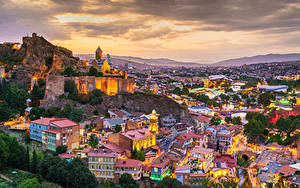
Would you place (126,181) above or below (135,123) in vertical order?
below

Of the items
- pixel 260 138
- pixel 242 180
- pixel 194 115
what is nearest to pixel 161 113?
pixel 194 115

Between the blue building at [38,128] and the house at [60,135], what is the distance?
742 millimetres

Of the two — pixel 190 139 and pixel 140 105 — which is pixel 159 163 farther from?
pixel 140 105

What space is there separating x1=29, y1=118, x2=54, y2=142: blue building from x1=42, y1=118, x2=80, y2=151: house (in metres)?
0.74

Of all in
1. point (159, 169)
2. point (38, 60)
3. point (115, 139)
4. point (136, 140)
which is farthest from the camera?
point (38, 60)

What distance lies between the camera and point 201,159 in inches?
902

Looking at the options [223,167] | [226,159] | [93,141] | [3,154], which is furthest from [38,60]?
[223,167]

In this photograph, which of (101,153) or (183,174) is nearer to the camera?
(101,153)

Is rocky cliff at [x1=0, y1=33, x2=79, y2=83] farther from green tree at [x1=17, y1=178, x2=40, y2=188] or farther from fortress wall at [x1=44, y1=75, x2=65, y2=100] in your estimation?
green tree at [x1=17, y1=178, x2=40, y2=188]

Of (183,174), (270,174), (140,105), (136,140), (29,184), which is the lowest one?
(270,174)

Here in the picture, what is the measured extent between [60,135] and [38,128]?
125 inches

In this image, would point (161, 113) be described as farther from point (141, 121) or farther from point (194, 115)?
point (141, 121)

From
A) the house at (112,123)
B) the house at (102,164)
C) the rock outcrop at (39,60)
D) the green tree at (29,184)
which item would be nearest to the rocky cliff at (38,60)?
the rock outcrop at (39,60)

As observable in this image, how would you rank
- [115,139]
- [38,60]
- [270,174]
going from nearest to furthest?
[270,174], [115,139], [38,60]
